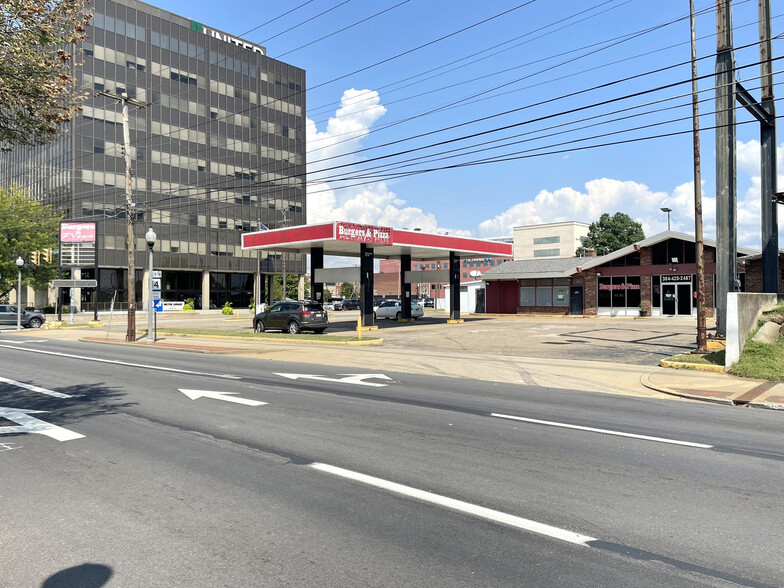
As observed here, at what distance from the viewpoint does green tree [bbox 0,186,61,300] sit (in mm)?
49469

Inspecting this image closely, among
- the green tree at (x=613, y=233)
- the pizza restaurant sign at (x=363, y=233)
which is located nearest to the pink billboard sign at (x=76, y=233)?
the pizza restaurant sign at (x=363, y=233)

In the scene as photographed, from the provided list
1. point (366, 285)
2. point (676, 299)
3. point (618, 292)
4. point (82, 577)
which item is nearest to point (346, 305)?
point (618, 292)

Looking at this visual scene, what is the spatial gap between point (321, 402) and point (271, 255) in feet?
244

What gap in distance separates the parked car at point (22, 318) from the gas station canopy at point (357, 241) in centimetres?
1830

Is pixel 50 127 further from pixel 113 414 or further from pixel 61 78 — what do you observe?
pixel 113 414

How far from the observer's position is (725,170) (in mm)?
18422

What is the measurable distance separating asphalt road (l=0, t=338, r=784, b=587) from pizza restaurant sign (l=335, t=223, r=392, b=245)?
18.8 m

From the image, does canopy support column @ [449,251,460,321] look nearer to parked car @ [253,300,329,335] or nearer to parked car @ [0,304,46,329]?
parked car @ [253,300,329,335]

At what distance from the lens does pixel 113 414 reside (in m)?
8.98

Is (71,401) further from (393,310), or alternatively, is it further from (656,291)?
(656,291)

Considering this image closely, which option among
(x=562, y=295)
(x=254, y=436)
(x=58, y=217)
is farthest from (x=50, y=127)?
(x=58, y=217)

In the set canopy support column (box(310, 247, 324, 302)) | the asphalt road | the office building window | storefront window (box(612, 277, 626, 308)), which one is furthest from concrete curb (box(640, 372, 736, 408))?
the office building window

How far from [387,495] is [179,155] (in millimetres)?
75224

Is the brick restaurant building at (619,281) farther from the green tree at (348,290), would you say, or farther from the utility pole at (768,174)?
the green tree at (348,290)
